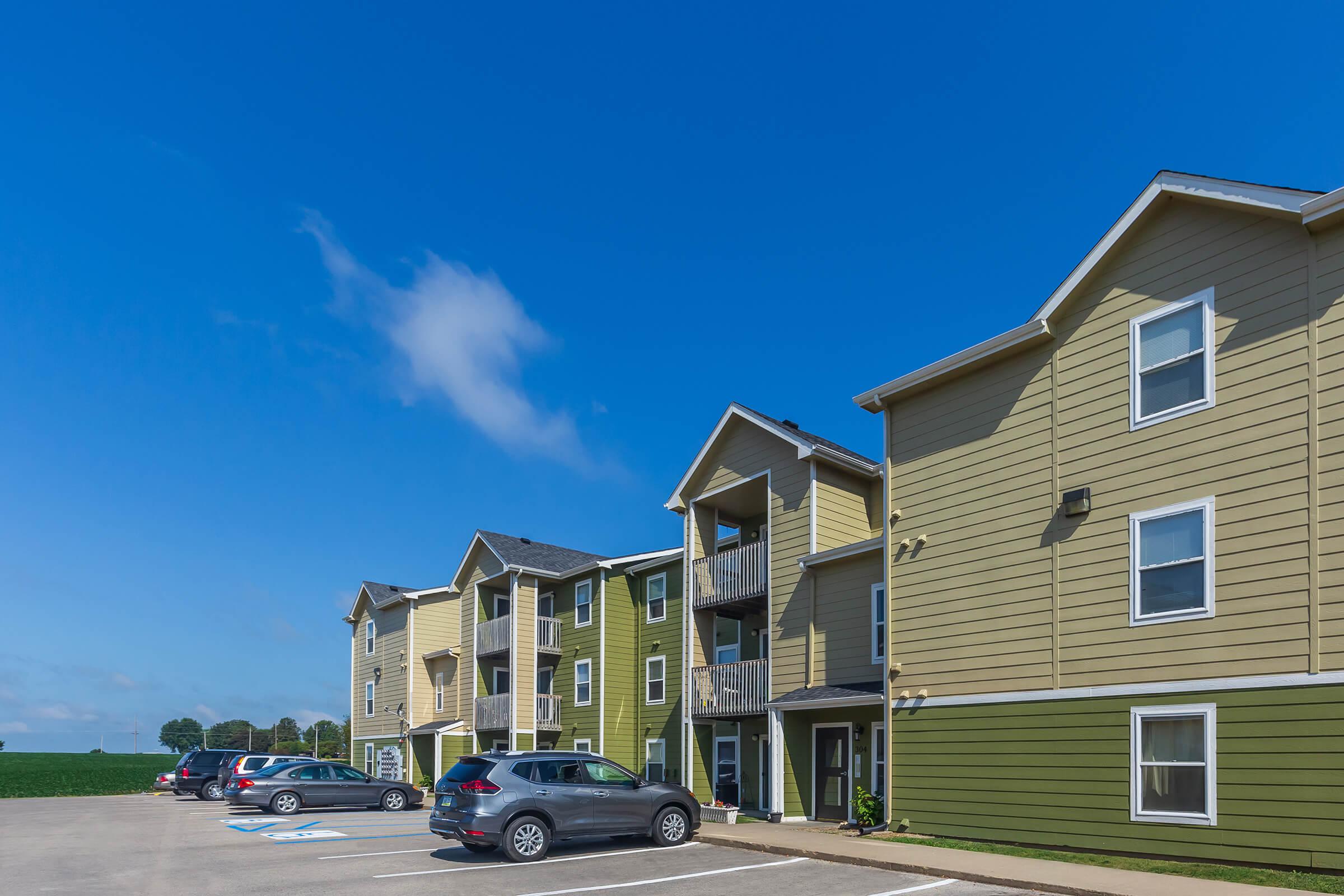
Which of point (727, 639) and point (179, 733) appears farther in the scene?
point (179, 733)

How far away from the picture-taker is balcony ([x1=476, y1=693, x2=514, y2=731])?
32.2m

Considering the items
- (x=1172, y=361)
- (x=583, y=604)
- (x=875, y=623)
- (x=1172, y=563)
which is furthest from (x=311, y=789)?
(x=1172, y=361)

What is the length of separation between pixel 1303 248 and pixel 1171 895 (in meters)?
7.74

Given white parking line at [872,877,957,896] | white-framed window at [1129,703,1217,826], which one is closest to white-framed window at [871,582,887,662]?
white-framed window at [1129,703,1217,826]

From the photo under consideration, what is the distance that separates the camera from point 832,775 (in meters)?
21.2

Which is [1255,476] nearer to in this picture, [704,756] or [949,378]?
[949,378]

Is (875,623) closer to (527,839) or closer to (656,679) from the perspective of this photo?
(527,839)

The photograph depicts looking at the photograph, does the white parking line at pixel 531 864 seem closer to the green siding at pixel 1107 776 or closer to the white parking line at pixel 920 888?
the green siding at pixel 1107 776

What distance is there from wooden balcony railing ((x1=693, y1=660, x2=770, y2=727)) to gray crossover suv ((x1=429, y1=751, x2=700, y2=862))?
247 inches

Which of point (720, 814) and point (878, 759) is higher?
point (878, 759)

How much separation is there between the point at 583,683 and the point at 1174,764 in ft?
66.7

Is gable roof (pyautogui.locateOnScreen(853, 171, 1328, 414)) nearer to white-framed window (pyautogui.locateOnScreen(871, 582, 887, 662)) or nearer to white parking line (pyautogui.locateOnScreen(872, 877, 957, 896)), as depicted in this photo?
white-framed window (pyautogui.locateOnScreen(871, 582, 887, 662))

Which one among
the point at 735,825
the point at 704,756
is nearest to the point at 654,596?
the point at 704,756

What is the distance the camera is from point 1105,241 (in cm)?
1537
